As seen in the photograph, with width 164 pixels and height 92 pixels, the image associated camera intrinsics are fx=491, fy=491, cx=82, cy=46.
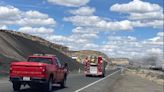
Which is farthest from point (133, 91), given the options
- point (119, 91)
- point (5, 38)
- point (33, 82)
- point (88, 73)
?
point (5, 38)

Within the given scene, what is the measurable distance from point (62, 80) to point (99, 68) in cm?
3707

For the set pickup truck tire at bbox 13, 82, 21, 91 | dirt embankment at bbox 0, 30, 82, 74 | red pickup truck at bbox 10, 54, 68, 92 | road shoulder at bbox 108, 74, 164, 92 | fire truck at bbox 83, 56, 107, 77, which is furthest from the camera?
dirt embankment at bbox 0, 30, 82, 74

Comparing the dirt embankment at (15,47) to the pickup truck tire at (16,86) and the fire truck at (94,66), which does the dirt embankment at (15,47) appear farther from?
the pickup truck tire at (16,86)

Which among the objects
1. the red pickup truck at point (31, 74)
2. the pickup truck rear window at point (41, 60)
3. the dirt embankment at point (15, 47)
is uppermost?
the dirt embankment at point (15, 47)

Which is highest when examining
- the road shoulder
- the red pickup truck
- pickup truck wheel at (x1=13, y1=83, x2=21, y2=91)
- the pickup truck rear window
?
the pickup truck rear window

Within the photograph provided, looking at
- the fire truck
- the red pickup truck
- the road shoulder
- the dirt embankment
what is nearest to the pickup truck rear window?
the red pickup truck

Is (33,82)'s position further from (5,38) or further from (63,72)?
(5,38)

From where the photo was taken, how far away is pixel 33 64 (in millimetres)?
25203

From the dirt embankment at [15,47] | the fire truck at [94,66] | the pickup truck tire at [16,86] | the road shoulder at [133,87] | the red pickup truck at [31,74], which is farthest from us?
the dirt embankment at [15,47]

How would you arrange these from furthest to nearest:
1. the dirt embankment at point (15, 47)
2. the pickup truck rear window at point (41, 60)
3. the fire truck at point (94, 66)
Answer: the dirt embankment at point (15, 47), the fire truck at point (94, 66), the pickup truck rear window at point (41, 60)

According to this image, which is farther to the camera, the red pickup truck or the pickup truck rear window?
the pickup truck rear window

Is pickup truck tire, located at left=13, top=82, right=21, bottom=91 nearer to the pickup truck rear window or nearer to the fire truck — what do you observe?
the pickup truck rear window

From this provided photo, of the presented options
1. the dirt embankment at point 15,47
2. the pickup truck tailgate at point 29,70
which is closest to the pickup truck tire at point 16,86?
the pickup truck tailgate at point 29,70

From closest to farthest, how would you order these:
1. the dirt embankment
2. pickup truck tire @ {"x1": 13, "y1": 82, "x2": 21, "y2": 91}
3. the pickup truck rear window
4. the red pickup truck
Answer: the red pickup truck → pickup truck tire @ {"x1": 13, "y1": 82, "x2": 21, "y2": 91} → the pickup truck rear window → the dirt embankment
